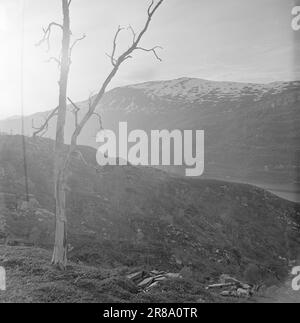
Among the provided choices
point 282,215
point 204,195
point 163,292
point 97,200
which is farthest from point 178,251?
point 282,215

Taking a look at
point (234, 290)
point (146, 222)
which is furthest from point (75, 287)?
point (146, 222)

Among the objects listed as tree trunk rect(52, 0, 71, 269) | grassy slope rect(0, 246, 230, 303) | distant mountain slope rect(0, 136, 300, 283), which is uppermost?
tree trunk rect(52, 0, 71, 269)

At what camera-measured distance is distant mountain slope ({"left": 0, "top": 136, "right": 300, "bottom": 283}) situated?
26.1 meters

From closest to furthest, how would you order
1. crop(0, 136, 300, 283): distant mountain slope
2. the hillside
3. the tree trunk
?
the tree trunk, the hillside, crop(0, 136, 300, 283): distant mountain slope

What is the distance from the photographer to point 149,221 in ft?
115

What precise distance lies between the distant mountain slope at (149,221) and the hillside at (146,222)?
3.4 inches

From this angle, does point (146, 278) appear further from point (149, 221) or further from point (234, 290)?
point (149, 221)

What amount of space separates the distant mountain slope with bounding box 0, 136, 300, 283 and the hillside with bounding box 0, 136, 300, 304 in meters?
0.09

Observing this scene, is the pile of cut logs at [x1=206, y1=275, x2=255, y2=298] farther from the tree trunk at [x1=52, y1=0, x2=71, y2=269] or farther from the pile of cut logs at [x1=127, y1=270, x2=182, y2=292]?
the tree trunk at [x1=52, y1=0, x2=71, y2=269]

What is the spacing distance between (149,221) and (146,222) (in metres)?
0.34

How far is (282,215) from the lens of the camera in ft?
184

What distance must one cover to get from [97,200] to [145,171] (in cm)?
1710

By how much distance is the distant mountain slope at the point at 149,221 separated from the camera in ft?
85.7

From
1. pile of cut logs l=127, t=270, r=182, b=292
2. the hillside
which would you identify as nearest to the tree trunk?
pile of cut logs l=127, t=270, r=182, b=292
